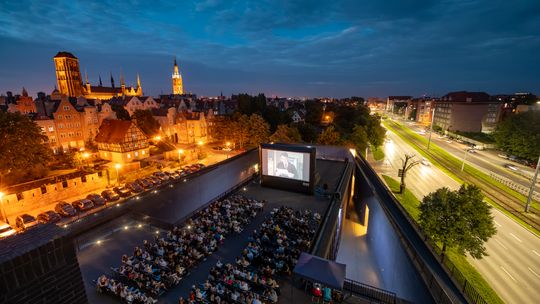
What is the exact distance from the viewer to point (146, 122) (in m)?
50.0

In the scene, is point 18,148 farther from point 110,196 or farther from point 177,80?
point 177,80

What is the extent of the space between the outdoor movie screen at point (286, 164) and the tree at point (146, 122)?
3805 centimetres

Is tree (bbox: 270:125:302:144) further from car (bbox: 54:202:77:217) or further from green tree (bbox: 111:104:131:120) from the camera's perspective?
green tree (bbox: 111:104:131:120)

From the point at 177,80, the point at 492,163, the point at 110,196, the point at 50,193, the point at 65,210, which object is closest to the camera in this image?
the point at 65,210

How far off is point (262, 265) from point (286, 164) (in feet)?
36.3

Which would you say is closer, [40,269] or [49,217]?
[40,269]

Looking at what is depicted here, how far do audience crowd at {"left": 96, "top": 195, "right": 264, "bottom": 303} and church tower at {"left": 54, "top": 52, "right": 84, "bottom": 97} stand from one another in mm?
93189

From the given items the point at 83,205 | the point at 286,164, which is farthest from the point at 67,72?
the point at 286,164

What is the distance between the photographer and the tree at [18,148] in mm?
26219

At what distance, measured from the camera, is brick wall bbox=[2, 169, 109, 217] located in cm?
2369

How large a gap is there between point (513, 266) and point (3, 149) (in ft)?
168

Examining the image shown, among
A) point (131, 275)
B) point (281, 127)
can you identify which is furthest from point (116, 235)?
point (281, 127)

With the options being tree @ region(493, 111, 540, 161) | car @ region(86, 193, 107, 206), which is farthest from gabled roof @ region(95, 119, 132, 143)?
tree @ region(493, 111, 540, 161)

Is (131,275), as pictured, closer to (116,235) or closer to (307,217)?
(116,235)
